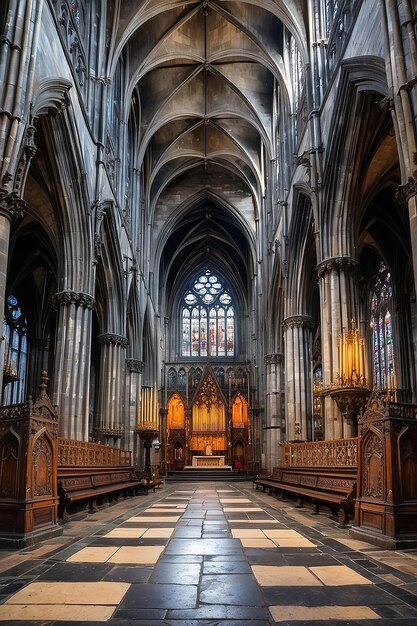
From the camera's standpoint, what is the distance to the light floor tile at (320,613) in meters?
4.19

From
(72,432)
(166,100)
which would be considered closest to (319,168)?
(72,432)

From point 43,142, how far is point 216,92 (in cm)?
1813

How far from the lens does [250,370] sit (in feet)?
139

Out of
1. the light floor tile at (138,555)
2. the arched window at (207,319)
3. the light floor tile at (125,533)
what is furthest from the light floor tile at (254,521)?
the arched window at (207,319)

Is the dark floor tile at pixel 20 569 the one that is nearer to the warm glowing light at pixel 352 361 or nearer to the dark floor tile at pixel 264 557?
the dark floor tile at pixel 264 557

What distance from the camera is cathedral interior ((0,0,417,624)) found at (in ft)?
32.9

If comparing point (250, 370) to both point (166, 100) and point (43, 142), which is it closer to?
point (166, 100)

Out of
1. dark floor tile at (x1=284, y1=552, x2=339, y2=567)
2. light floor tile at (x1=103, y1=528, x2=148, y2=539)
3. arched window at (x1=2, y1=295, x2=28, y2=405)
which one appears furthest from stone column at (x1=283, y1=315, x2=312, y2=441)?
dark floor tile at (x1=284, y1=552, x2=339, y2=567)

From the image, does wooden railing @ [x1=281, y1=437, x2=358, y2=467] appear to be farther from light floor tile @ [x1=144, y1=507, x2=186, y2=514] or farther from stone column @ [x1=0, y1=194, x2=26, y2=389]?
stone column @ [x1=0, y1=194, x2=26, y2=389]

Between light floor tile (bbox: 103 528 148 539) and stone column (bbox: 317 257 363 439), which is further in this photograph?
stone column (bbox: 317 257 363 439)

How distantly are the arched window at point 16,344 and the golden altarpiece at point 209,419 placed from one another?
45.6 ft

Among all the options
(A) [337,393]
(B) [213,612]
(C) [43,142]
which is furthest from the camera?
(C) [43,142]

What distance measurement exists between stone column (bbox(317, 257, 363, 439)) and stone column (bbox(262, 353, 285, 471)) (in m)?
12.6

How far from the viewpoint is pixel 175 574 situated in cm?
567
